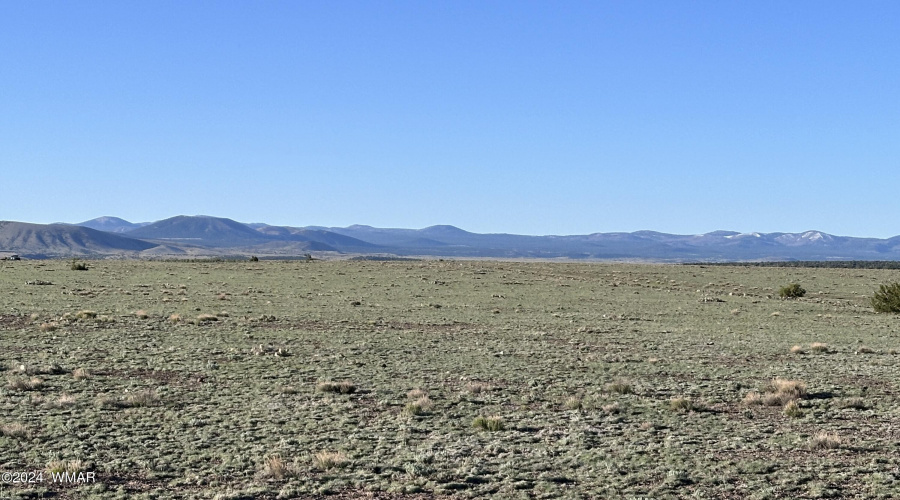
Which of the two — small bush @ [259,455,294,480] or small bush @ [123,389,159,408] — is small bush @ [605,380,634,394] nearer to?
small bush @ [259,455,294,480]

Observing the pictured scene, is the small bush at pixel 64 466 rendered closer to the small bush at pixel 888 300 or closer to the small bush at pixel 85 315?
the small bush at pixel 85 315

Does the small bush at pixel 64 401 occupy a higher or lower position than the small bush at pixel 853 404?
lower

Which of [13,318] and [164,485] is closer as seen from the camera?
[164,485]

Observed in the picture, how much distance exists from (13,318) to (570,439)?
77.7ft

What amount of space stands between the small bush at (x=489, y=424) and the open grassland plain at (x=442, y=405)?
4 cm

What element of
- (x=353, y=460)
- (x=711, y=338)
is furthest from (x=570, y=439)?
(x=711, y=338)

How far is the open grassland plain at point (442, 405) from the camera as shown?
32.4 ft

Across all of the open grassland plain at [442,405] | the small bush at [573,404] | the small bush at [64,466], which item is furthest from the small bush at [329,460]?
the small bush at [573,404]

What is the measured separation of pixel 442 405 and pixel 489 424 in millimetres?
1959

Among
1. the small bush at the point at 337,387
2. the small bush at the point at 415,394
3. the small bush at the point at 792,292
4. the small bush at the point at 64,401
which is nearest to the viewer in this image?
the small bush at the point at 64,401

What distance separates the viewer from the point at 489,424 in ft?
41.5

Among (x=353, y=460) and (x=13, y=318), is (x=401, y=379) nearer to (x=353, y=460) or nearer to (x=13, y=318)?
(x=353, y=460)

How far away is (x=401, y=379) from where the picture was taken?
56.8 ft

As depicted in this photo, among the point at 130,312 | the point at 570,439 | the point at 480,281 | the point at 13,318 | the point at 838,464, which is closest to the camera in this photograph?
the point at 838,464
